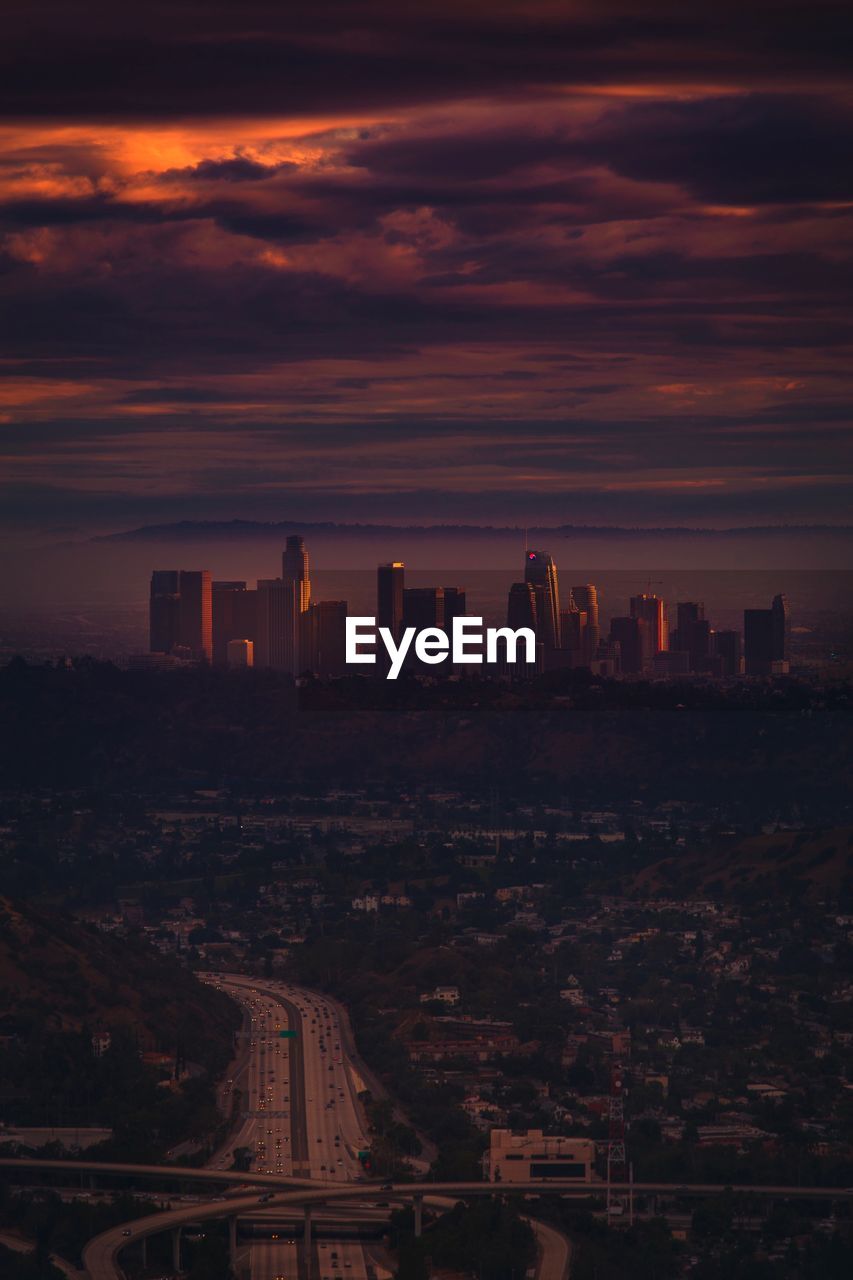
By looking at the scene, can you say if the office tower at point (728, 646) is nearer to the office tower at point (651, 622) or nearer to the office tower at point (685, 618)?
the office tower at point (685, 618)

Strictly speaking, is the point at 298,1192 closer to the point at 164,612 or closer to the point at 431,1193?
Answer: the point at 431,1193

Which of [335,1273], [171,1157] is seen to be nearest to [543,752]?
[171,1157]

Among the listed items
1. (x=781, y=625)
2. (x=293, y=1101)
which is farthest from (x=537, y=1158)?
(x=781, y=625)

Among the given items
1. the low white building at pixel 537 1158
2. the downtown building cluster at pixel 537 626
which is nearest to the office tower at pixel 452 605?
the downtown building cluster at pixel 537 626

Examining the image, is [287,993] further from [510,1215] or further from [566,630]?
[510,1215]

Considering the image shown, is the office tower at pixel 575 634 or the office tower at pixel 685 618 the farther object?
the office tower at pixel 685 618

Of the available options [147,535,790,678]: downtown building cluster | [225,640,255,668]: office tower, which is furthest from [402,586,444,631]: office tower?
[225,640,255,668]: office tower
